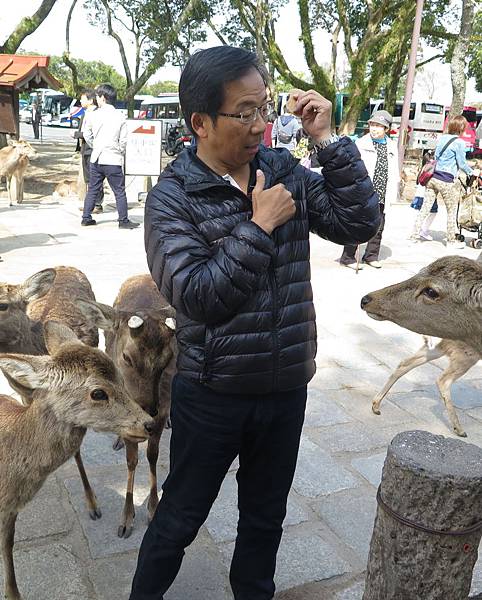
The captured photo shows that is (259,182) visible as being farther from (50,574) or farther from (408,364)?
(408,364)

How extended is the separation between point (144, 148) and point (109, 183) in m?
2.38

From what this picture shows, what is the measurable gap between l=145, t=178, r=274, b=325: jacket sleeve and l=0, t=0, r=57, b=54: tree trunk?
16434 mm

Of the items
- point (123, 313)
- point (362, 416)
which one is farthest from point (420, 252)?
point (123, 313)

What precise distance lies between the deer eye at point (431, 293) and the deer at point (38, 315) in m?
1.95

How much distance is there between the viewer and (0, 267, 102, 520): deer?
12.2 ft

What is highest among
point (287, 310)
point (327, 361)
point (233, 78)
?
point (233, 78)

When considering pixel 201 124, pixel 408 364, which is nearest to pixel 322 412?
pixel 408 364

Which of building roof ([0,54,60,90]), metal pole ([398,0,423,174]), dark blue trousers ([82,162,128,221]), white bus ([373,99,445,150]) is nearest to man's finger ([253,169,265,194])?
dark blue trousers ([82,162,128,221])

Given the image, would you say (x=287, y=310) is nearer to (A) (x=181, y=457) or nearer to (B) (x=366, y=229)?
(B) (x=366, y=229)

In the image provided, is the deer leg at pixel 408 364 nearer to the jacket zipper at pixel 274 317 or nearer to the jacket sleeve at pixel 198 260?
the jacket zipper at pixel 274 317

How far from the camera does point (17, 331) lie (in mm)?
3785

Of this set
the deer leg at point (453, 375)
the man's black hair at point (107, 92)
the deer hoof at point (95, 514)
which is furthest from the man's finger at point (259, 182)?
the man's black hair at point (107, 92)

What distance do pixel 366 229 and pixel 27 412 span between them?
5.41ft

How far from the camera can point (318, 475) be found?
3.86 m
